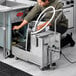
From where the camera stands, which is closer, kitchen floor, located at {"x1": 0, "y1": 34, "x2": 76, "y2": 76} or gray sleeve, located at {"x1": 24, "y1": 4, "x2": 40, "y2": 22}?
kitchen floor, located at {"x1": 0, "y1": 34, "x2": 76, "y2": 76}

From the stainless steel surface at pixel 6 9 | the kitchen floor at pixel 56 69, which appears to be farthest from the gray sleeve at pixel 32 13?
the kitchen floor at pixel 56 69

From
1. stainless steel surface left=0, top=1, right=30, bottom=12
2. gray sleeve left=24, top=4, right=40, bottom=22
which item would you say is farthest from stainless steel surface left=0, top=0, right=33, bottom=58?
gray sleeve left=24, top=4, right=40, bottom=22

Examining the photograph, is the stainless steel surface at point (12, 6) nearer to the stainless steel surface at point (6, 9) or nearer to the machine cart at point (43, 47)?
the stainless steel surface at point (6, 9)

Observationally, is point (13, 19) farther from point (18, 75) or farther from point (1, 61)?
point (18, 75)

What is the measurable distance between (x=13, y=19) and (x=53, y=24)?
57 cm

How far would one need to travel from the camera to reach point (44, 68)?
3453mm

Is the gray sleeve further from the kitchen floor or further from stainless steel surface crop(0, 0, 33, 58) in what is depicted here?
the kitchen floor

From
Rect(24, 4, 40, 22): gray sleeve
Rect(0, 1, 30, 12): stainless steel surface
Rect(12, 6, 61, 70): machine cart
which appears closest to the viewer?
Rect(12, 6, 61, 70): machine cart

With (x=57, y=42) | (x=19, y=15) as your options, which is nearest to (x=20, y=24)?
(x=19, y=15)

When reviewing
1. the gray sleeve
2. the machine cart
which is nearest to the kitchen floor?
the machine cart

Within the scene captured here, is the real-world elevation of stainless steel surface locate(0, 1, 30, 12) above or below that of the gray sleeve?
above

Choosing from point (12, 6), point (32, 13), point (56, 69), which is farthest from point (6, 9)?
point (56, 69)

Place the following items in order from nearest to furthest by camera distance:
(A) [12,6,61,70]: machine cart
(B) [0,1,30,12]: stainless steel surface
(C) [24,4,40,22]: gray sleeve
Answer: (A) [12,6,61,70]: machine cart → (B) [0,1,30,12]: stainless steel surface → (C) [24,4,40,22]: gray sleeve

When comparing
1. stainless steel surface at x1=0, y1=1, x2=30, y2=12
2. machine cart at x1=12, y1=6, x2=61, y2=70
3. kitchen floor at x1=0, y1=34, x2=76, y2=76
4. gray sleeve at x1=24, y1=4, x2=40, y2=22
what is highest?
stainless steel surface at x1=0, y1=1, x2=30, y2=12
